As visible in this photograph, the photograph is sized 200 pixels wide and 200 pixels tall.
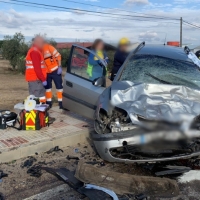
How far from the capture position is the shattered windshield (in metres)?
4.48

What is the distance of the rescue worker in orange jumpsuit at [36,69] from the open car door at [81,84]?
0.64m

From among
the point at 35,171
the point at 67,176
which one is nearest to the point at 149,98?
the point at 67,176

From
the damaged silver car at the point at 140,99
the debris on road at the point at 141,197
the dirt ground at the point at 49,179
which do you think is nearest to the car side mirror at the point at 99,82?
the damaged silver car at the point at 140,99

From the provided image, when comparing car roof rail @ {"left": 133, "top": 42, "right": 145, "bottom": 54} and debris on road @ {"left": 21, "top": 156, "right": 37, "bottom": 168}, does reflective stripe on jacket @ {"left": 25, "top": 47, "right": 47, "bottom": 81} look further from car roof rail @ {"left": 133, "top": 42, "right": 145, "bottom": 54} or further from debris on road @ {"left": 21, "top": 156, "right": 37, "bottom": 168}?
debris on road @ {"left": 21, "top": 156, "right": 37, "bottom": 168}

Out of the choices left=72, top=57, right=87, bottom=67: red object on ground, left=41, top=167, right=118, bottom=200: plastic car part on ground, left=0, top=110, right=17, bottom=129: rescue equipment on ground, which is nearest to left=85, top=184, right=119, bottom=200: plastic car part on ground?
left=41, top=167, right=118, bottom=200: plastic car part on ground

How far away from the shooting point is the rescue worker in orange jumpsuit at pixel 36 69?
6223 millimetres

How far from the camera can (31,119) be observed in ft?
18.3

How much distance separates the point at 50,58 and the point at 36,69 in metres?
0.85

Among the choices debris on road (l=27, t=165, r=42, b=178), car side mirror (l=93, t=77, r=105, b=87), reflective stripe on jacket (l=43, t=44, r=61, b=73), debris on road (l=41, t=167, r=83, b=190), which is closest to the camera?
debris on road (l=41, t=167, r=83, b=190)

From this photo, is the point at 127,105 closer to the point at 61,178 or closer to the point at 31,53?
the point at 61,178

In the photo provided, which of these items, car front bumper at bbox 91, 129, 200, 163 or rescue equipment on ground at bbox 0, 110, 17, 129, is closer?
car front bumper at bbox 91, 129, 200, 163

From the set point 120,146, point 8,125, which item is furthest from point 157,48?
point 8,125

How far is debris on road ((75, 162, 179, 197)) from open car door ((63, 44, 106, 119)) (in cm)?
187

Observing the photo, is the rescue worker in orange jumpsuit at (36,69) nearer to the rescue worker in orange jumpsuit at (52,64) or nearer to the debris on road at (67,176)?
the rescue worker in orange jumpsuit at (52,64)
